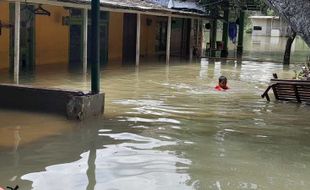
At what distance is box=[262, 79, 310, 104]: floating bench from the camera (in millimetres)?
12758

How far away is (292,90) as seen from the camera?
13.1 metres

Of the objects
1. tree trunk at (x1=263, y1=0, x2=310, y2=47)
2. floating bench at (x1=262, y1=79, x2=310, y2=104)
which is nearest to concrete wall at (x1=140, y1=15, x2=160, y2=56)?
floating bench at (x1=262, y1=79, x2=310, y2=104)

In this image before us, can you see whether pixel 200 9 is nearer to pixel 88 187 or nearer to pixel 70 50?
pixel 70 50

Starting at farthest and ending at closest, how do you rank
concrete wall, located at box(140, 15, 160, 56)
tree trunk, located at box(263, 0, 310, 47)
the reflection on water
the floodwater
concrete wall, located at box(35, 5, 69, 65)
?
1. the floodwater
2. concrete wall, located at box(140, 15, 160, 56)
3. concrete wall, located at box(35, 5, 69, 65)
4. the reflection on water
5. tree trunk, located at box(263, 0, 310, 47)

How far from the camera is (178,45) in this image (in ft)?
107

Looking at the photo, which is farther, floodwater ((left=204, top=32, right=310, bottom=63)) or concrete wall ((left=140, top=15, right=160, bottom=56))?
floodwater ((left=204, top=32, right=310, bottom=63))

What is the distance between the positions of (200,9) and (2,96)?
62.8 feet

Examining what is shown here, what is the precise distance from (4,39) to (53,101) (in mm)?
7815

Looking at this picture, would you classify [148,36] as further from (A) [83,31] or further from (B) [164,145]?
(B) [164,145]

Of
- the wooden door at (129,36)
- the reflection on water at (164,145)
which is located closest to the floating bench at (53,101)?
the reflection on water at (164,145)

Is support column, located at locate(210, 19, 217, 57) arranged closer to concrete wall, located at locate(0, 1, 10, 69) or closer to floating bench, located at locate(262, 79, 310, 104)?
concrete wall, located at locate(0, 1, 10, 69)

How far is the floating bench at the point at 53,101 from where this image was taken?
976 centimetres

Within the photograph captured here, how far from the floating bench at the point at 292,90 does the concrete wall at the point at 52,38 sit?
927 centimetres

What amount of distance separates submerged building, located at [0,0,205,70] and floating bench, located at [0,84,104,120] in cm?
278
